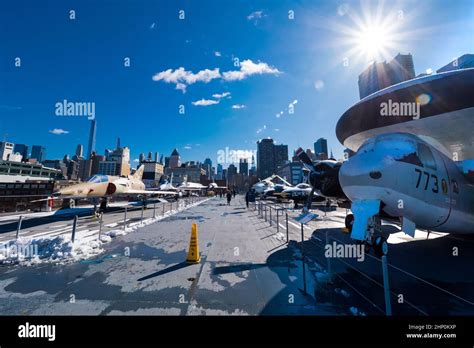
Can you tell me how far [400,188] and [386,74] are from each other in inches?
5672

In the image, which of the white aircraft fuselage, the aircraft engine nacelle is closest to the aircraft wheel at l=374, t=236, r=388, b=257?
the white aircraft fuselage

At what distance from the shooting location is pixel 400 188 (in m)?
5.97

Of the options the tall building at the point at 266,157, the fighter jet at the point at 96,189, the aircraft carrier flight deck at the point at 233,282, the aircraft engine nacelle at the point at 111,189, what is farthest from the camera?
the tall building at the point at 266,157

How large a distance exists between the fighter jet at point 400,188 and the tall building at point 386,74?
5122 inches

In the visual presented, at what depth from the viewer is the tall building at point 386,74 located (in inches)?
4247

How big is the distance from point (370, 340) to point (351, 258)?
173 inches

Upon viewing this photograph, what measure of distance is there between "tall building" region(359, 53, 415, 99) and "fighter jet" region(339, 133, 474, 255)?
130m

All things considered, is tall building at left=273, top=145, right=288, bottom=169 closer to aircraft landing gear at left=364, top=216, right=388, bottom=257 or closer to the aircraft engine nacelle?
the aircraft engine nacelle

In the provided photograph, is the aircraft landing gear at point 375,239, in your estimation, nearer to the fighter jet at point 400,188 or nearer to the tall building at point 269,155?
the fighter jet at point 400,188

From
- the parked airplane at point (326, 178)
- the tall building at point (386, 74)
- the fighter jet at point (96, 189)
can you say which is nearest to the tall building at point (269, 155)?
the tall building at point (386, 74)

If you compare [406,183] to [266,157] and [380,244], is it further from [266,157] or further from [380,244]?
[266,157]

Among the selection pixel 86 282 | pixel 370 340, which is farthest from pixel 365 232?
pixel 86 282

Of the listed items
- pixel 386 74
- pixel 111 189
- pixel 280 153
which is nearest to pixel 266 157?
pixel 280 153

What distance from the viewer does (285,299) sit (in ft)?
13.1
